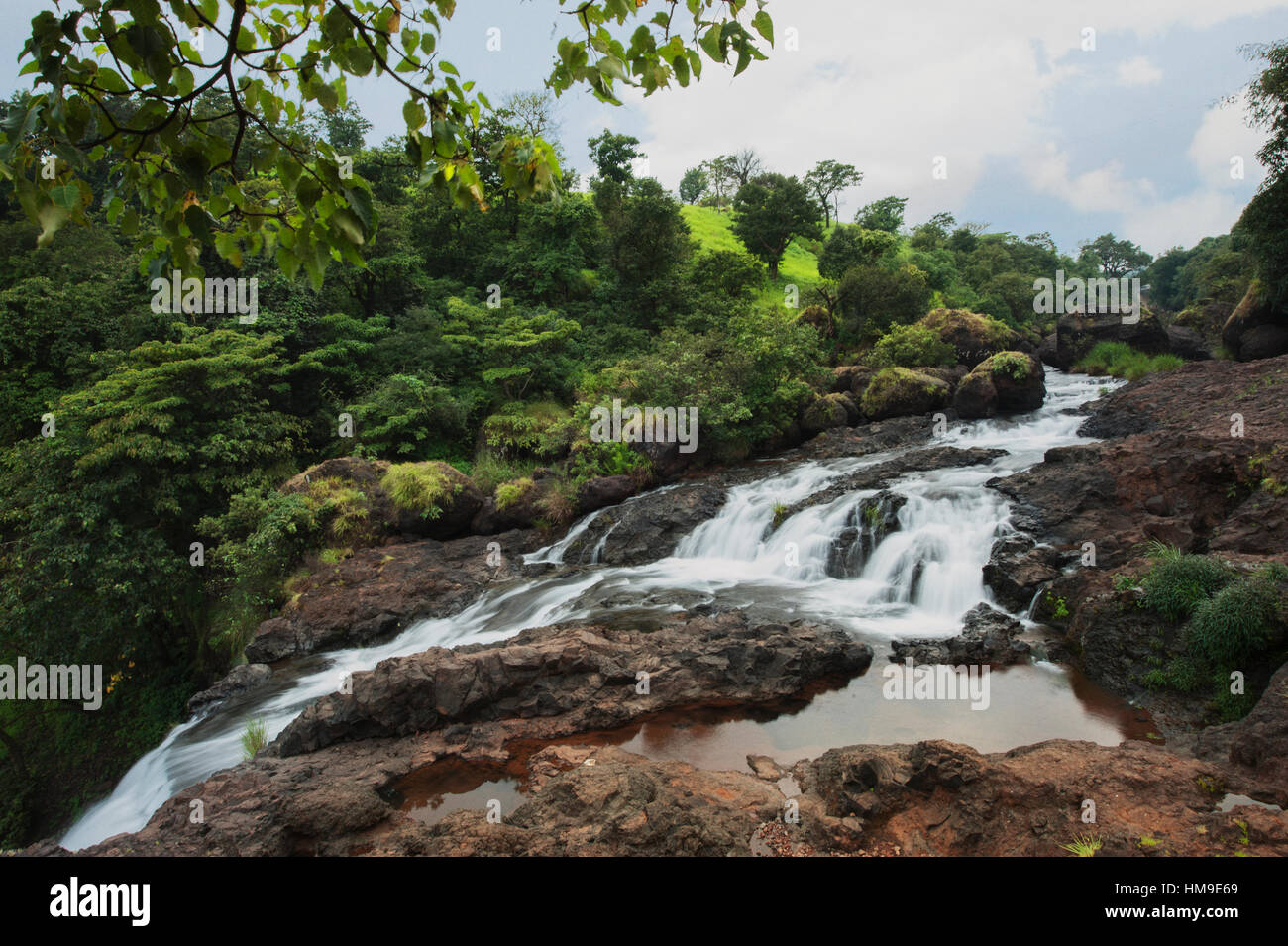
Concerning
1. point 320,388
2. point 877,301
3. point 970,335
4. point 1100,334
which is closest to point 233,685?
point 320,388

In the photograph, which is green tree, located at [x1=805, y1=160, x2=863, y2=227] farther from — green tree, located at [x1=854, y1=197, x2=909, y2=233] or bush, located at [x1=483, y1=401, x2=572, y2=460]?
bush, located at [x1=483, y1=401, x2=572, y2=460]

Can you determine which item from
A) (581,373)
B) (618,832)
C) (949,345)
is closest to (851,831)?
(618,832)

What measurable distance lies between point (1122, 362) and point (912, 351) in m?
7.10

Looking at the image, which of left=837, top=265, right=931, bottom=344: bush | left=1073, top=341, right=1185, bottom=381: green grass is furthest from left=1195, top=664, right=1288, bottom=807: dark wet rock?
left=837, top=265, right=931, bottom=344: bush

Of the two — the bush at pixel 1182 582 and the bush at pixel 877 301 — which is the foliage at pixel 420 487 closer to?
the bush at pixel 1182 582

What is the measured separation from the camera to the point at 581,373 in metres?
20.3

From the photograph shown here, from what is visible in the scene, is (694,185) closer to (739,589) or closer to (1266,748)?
(739,589)

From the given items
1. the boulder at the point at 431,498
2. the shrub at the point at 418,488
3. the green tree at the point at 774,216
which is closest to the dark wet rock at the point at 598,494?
the boulder at the point at 431,498

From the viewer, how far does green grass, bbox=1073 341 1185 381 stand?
66.2ft

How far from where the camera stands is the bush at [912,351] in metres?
22.1

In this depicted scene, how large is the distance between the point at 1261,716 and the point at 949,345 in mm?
20164

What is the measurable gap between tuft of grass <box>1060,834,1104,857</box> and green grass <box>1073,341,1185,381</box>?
20878 mm

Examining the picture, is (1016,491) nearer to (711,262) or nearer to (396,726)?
(396,726)

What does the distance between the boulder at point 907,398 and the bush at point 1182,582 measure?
13162 millimetres
